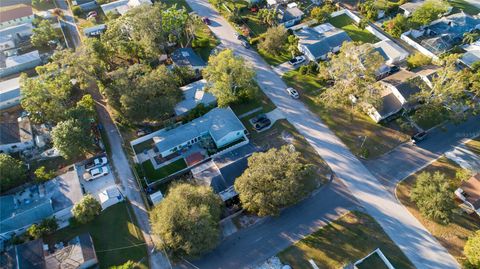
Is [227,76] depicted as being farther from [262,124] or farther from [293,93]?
[293,93]

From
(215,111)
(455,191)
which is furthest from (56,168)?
(455,191)

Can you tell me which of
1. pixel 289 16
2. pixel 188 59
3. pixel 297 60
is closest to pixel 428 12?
pixel 289 16

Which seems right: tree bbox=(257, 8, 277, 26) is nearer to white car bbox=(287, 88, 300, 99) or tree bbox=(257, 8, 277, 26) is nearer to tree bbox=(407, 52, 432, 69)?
white car bbox=(287, 88, 300, 99)

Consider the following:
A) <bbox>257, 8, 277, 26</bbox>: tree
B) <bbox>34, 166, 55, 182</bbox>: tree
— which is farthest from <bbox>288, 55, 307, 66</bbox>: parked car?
<bbox>34, 166, 55, 182</bbox>: tree

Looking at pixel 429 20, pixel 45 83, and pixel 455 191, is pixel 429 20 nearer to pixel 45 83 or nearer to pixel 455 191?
pixel 455 191

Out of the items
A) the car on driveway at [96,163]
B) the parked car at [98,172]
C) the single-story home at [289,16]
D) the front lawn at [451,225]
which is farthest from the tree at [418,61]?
the parked car at [98,172]

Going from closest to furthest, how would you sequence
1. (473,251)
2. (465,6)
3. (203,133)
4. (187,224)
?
(187,224), (473,251), (203,133), (465,6)
